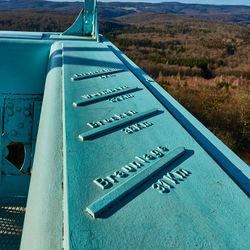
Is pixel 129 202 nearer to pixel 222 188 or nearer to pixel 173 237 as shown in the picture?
pixel 173 237

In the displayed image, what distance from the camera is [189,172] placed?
5.87 ft

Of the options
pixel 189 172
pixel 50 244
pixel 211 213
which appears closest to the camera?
pixel 50 244

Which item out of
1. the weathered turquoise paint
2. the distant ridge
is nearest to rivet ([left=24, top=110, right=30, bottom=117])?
the weathered turquoise paint

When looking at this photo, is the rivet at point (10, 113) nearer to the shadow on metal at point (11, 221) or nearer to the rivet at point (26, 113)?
the rivet at point (26, 113)

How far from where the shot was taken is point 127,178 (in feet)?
5.47

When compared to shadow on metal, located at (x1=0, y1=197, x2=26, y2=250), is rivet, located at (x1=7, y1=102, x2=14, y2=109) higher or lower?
higher

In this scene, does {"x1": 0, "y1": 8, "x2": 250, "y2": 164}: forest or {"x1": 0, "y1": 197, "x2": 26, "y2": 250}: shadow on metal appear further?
{"x1": 0, "y1": 8, "x2": 250, "y2": 164}: forest

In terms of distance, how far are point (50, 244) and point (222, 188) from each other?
101 centimetres

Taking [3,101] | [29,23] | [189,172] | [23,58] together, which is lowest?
[29,23]

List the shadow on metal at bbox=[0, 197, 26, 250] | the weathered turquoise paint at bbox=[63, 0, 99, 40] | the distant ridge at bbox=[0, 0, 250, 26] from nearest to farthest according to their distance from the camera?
the shadow on metal at bbox=[0, 197, 26, 250] → the weathered turquoise paint at bbox=[63, 0, 99, 40] → the distant ridge at bbox=[0, 0, 250, 26]

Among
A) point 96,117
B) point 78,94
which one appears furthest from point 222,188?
point 78,94

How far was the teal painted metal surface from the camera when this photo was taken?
127 cm

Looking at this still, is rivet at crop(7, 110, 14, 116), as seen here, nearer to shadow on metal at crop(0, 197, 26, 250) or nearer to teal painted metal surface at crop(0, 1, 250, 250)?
shadow on metal at crop(0, 197, 26, 250)

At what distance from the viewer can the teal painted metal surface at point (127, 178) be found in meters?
1.27
